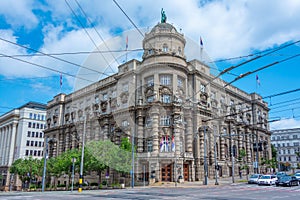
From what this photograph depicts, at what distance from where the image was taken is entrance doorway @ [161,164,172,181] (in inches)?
1812

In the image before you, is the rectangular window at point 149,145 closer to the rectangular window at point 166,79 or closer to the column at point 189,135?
the column at point 189,135

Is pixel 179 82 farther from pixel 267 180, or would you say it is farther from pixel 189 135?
pixel 267 180

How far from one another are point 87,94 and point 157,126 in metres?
25.3

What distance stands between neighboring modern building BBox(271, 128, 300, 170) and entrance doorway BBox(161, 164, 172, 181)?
269 ft

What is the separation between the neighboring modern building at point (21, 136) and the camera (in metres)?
89.1

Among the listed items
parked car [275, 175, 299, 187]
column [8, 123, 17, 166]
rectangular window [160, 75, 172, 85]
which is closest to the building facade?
rectangular window [160, 75, 172, 85]

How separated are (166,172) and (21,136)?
60.1 metres

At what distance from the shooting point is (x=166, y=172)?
46156mm

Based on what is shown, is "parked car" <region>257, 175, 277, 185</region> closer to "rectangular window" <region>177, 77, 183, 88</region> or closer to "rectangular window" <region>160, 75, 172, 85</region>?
"rectangular window" <region>177, 77, 183, 88</region>

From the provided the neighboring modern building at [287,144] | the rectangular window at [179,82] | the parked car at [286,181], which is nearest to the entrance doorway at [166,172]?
the rectangular window at [179,82]

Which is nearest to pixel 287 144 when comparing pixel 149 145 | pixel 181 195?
pixel 149 145

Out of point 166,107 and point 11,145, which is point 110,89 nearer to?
point 166,107

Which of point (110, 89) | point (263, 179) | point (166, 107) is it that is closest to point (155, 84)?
point (166, 107)

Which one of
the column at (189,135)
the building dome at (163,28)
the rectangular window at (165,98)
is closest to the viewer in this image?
the column at (189,135)
